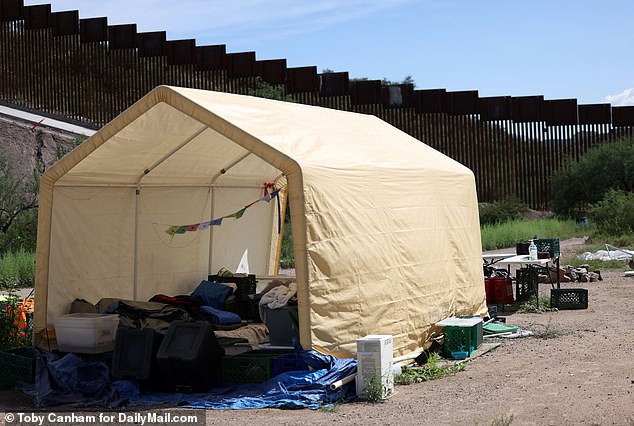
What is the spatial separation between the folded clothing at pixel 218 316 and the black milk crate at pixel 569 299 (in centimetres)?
500

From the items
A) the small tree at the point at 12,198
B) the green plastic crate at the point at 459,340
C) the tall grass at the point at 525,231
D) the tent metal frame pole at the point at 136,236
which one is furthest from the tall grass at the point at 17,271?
the green plastic crate at the point at 459,340

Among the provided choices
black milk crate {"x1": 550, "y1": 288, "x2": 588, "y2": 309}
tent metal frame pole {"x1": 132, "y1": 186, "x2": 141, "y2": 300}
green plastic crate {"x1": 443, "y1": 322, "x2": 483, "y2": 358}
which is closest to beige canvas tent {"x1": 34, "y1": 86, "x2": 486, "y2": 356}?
tent metal frame pole {"x1": 132, "y1": 186, "x2": 141, "y2": 300}

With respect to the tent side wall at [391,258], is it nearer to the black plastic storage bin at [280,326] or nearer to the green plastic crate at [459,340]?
the green plastic crate at [459,340]

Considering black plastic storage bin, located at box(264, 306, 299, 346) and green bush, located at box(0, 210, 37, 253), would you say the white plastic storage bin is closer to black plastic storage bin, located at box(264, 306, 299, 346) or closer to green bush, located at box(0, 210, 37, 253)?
black plastic storage bin, located at box(264, 306, 299, 346)

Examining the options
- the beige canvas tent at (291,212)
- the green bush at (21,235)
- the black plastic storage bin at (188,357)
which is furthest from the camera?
the green bush at (21,235)

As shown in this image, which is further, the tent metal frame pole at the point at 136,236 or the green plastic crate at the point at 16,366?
the tent metal frame pole at the point at 136,236

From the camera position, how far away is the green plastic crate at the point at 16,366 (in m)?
8.73

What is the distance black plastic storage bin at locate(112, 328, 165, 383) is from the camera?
8.39m

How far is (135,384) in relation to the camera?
27.5 feet

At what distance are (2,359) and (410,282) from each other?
4.14m

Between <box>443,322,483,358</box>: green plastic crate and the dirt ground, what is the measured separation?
0.58 feet

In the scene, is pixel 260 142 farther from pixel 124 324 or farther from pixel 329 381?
pixel 124 324

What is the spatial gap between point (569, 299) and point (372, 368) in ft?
21.4

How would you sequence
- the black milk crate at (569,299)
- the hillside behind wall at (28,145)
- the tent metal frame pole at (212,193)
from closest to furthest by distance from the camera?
the tent metal frame pole at (212,193)
the black milk crate at (569,299)
the hillside behind wall at (28,145)
